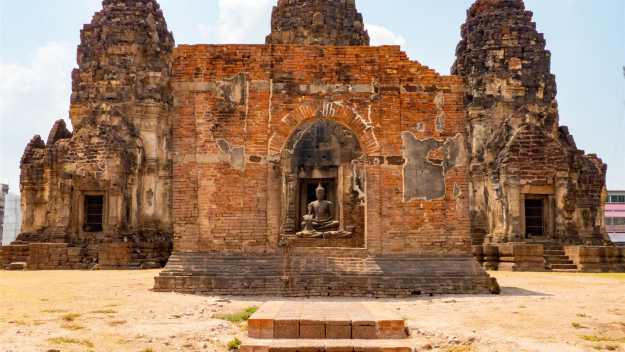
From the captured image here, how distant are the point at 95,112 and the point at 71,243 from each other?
5399 mm

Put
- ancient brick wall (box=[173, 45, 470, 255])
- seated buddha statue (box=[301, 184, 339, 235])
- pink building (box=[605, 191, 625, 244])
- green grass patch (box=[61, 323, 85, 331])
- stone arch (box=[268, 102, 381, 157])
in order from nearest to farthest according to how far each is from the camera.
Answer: green grass patch (box=[61, 323, 85, 331]), ancient brick wall (box=[173, 45, 470, 255]), stone arch (box=[268, 102, 381, 157]), seated buddha statue (box=[301, 184, 339, 235]), pink building (box=[605, 191, 625, 244])

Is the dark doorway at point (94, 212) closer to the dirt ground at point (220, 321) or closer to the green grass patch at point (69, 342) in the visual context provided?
the dirt ground at point (220, 321)

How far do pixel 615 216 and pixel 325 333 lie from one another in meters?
55.6

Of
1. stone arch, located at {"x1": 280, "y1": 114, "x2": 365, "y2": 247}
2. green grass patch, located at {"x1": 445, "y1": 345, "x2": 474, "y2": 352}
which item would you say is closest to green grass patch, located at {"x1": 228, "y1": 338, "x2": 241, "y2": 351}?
green grass patch, located at {"x1": 445, "y1": 345, "x2": 474, "y2": 352}

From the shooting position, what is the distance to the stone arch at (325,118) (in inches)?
511

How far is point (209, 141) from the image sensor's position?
13.0 meters

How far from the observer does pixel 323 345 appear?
680 centimetres

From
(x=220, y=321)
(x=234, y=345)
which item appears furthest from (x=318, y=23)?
(x=234, y=345)

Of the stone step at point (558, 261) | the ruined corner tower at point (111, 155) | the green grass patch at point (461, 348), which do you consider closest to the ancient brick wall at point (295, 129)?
the green grass patch at point (461, 348)

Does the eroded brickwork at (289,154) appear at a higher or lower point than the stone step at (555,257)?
higher

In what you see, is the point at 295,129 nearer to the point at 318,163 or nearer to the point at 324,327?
the point at 324,327

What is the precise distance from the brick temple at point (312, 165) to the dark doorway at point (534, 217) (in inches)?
3.0

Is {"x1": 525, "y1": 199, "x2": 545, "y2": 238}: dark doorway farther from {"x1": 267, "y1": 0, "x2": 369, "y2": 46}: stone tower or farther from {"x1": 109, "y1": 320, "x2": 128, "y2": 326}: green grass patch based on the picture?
{"x1": 109, "y1": 320, "x2": 128, "y2": 326}: green grass patch

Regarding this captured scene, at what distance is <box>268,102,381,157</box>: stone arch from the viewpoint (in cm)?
1298
